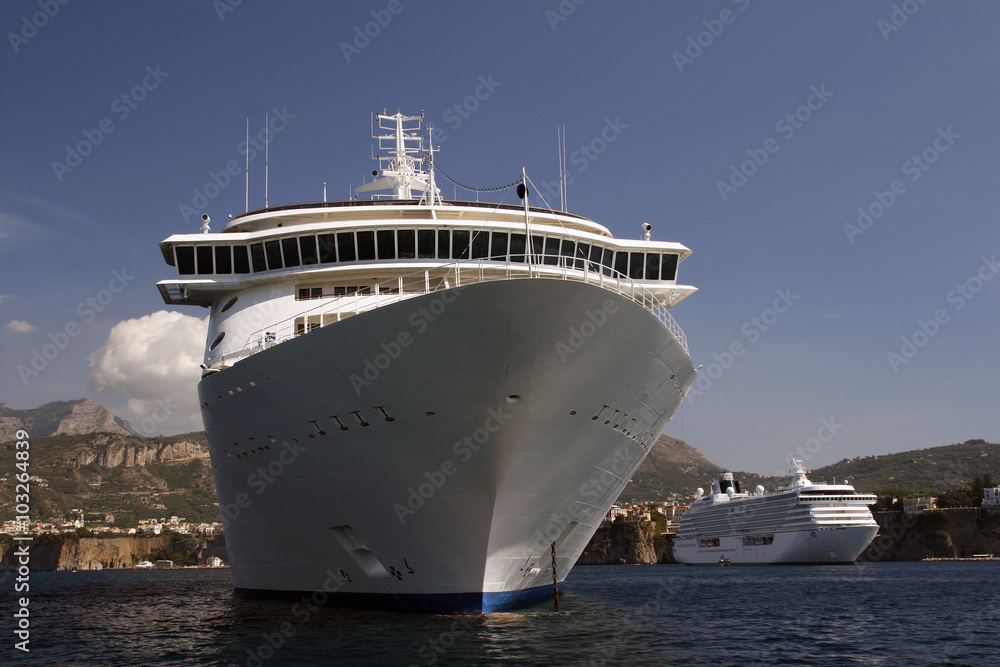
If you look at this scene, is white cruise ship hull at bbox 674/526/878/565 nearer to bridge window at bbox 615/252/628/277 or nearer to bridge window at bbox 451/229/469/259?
bridge window at bbox 615/252/628/277

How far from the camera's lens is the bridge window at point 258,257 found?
16484 millimetres

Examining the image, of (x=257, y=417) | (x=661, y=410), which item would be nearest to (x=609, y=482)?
(x=661, y=410)

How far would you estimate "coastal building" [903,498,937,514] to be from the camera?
271ft

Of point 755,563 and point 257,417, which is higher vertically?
point 257,417

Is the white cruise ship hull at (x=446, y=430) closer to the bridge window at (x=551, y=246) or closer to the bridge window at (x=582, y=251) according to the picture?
the bridge window at (x=582, y=251)

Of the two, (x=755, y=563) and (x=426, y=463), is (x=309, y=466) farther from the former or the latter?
(x=755, y=563)

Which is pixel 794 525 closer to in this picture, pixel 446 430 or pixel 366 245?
pixel 366 245

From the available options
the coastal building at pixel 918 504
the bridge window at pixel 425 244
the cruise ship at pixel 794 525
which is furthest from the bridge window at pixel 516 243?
the coastal building at pixel 918 504

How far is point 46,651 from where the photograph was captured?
1362cm

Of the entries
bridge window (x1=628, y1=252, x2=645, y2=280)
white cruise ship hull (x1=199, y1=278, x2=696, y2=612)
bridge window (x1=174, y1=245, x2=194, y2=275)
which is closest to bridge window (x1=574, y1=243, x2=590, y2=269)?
bridge window (x1=628, y1=252, x2=645, y2=280)

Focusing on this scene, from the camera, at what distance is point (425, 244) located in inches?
622

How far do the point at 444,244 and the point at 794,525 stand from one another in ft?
175

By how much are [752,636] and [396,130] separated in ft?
57.9

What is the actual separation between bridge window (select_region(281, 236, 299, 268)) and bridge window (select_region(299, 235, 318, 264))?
115 millimetres
